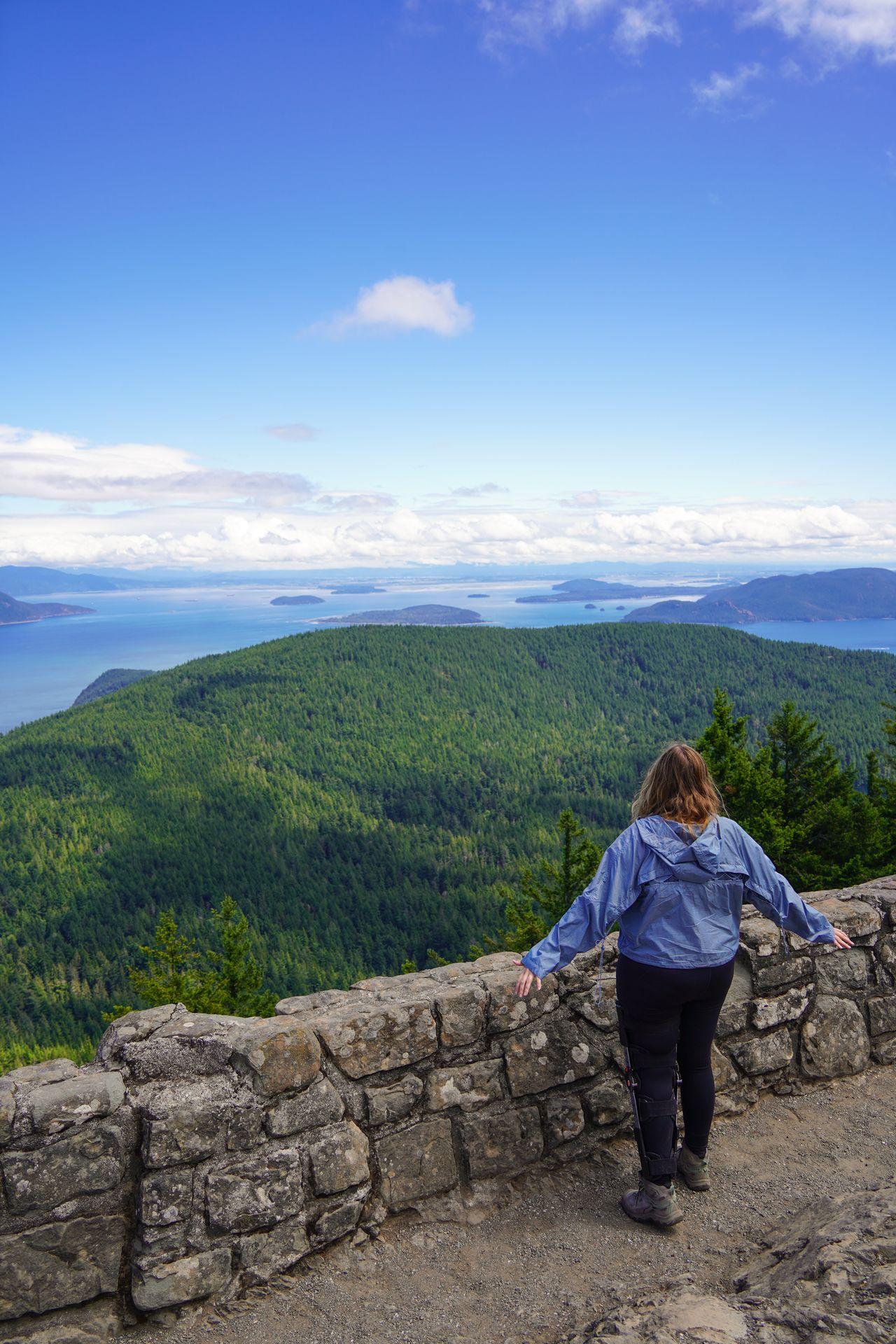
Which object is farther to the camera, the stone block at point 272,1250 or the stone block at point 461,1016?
the stone block at point 461,1016

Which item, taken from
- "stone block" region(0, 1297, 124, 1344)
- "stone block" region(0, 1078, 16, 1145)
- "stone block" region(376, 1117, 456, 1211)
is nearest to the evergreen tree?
"stone block" region(376, 1117, 456, 1211)

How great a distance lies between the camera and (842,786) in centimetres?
2342

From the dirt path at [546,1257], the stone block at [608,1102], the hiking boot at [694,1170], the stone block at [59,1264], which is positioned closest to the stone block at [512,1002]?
the stone block at [608,1102]

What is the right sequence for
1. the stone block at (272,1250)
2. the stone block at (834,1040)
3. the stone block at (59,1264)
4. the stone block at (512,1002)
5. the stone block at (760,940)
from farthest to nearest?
the stone block at (834,1040) < the stone block at (760,940) < the stone block at (512,1002) < the stone block at (272,1250) < the stone block at (59,1264)

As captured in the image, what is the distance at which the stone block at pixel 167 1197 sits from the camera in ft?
12.1

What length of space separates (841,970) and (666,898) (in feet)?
8.32

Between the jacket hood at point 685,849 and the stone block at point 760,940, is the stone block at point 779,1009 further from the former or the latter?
the jacket hood at point 685,849

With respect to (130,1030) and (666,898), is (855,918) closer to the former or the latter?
(666,898)

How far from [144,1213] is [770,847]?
1752cm

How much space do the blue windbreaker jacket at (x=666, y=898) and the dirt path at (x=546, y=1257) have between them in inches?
57.1

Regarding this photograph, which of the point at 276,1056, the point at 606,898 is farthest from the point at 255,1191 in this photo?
the point at 606,898

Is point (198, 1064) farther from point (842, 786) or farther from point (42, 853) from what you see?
point (42, 853)

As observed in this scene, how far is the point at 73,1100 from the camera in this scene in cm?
368

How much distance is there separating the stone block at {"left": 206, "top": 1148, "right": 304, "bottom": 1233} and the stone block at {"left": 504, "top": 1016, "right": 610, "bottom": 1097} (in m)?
1.31
